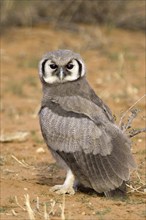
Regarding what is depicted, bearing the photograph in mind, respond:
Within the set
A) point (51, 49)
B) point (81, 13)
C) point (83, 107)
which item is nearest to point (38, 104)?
point (51, 49)

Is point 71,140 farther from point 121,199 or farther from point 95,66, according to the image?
point 95,66

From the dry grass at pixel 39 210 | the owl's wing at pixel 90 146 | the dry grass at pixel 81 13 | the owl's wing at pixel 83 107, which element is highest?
the dry grass at pixel 81 13

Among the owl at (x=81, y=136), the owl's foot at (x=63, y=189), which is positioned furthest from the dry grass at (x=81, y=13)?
the owl's foot at (x=63, y=189)

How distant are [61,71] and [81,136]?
81 centimetres

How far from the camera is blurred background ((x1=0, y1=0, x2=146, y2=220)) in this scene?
7270mm

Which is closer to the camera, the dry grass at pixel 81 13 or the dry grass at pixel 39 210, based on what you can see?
the dry grass at pixel 39 210

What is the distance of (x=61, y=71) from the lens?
23.2 feet

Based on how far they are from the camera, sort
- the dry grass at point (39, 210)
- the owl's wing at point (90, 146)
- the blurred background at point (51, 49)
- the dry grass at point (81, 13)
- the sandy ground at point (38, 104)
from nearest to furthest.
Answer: the dry grass at point (39, 210) < the sandy ground at point (38, 104) < the owl's wing at point (90, 146) < the blurred background at point (51, 49) < the dry grass at point (81, 13)

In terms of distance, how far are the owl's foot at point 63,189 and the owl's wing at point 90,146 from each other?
0.16 metres

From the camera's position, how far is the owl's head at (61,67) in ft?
23.3

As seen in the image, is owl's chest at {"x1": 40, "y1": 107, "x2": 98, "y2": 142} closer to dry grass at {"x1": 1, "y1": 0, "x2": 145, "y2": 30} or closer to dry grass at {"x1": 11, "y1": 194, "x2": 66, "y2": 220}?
dry grass at {"x1": 11, "y1": 194, "x2": 66, "y2": 220}

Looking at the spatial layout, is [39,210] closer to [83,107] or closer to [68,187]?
[68,187]

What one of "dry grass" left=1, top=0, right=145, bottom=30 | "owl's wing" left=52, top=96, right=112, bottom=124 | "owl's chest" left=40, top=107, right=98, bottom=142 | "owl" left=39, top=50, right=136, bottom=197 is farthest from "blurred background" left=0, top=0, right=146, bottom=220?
"owl's wing" left=52, top=96, right=112, bottom=124

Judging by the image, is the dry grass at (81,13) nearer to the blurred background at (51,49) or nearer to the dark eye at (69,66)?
the blurred background at (51,49)
